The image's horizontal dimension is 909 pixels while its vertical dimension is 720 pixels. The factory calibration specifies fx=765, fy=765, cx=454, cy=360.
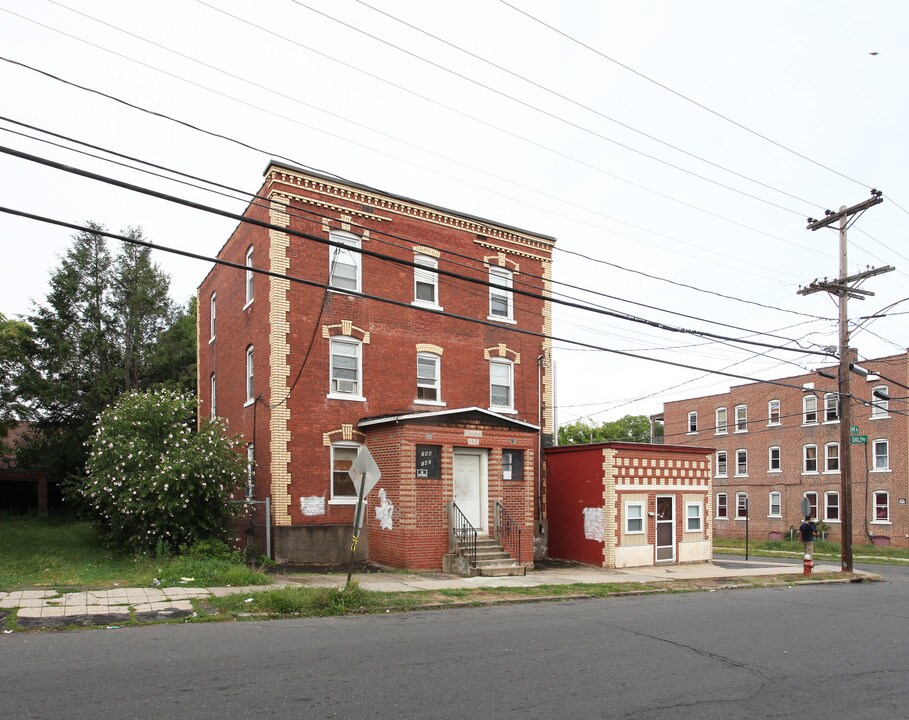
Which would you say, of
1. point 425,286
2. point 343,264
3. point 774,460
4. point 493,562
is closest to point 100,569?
point 493,562

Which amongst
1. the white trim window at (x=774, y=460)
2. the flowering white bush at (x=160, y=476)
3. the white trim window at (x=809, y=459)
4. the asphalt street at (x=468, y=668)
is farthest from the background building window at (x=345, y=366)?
the white trim window at (x=774, y=460)

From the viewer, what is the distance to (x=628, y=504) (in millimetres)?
22609

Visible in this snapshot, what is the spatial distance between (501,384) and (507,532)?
556 centimetres

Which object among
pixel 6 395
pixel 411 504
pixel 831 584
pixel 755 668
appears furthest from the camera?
pixel 6 395

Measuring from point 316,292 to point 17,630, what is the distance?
1227cm

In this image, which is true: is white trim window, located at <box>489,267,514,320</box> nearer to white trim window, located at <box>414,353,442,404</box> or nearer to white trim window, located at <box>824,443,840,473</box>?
white trim window, located at <box>414,353,442,404</box>

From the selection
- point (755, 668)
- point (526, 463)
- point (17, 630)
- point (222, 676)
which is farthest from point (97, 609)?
point (526, 463)

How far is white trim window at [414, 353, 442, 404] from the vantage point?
22.8 m

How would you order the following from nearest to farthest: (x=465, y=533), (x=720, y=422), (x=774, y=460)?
1. (x=465, y=533)
2. (x=774, y=460)
3. (x=720, y=422)

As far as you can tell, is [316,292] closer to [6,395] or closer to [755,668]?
[755,668]

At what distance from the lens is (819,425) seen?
44750mm

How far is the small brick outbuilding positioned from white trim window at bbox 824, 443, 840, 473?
23.2 m

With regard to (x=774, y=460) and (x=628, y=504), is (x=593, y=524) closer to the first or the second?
(x=628, y=504)

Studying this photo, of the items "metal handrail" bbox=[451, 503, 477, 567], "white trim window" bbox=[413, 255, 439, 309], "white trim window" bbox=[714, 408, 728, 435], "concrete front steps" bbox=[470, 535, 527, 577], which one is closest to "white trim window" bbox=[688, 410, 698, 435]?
"white trim window" bbox=[714, 408, 728, 435]
